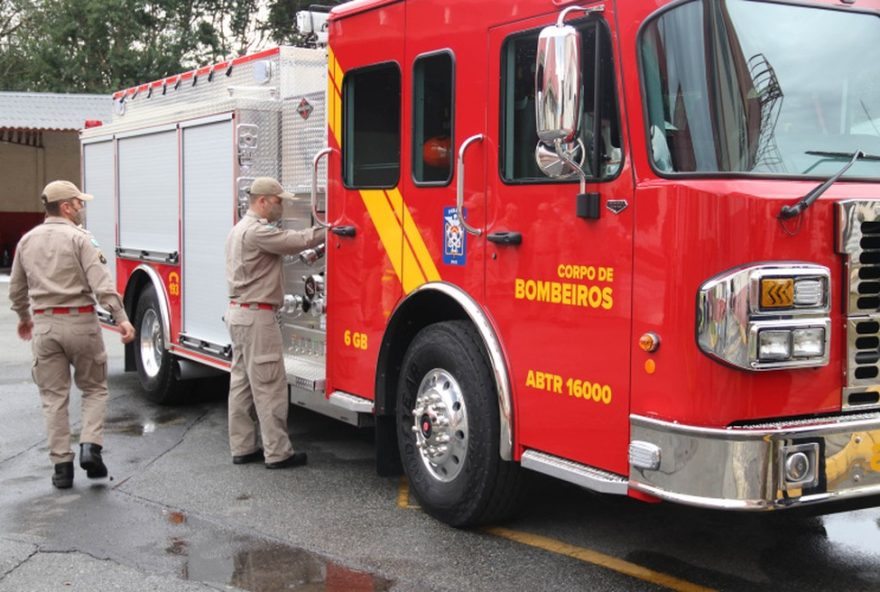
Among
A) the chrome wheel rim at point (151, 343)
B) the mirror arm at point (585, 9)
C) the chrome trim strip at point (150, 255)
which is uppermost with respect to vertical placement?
the mirror arm at point (585, 9)

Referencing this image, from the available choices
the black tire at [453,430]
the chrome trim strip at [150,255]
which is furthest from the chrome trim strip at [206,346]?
the black tire at [453,430]

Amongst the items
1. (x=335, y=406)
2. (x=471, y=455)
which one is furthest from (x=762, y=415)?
(x=335, y=406)

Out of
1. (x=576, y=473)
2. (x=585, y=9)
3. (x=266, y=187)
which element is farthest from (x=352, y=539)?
(x=585, y=9)

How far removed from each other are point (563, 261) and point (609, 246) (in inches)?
12.6

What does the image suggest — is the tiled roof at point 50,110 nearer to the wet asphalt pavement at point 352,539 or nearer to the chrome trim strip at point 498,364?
the wet asphalt pavement at point 352,539

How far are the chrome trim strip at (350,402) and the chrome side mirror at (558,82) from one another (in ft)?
8.08

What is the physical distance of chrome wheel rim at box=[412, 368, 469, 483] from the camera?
5338 mm

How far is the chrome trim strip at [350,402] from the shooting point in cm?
605

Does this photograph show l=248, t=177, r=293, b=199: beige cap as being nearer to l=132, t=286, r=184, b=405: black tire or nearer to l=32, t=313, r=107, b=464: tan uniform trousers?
l=32, t=313, r=107, b=464: tan uniform trousers

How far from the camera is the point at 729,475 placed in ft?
12.9

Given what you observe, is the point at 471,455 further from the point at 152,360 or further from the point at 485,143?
the point at 152,360

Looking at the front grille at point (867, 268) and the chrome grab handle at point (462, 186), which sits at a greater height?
the chrome grab handle at point (462, 186)

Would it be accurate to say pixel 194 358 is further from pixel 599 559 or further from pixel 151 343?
pixel 599 559

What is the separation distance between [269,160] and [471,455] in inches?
123
